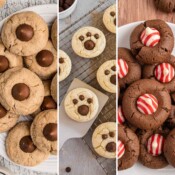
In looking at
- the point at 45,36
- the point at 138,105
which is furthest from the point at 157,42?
the point at 45,36

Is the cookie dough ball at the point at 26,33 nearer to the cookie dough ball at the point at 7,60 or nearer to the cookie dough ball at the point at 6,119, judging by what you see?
the cookie dough ball at the point at 7,60

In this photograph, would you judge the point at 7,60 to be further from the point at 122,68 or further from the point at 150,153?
the point at 150,153

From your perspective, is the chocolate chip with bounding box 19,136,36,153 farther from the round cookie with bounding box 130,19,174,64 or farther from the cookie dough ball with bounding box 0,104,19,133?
the round cookie with bounding box 130,19,174,64

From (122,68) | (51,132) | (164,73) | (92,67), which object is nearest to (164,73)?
(164,73)

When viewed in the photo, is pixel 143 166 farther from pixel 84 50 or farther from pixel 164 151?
pixel 84 50

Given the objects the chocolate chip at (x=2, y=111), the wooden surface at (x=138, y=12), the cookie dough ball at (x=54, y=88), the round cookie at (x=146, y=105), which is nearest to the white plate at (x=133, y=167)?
the wooden surface at (x=138, y=12)

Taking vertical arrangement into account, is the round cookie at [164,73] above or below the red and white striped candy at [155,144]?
above
